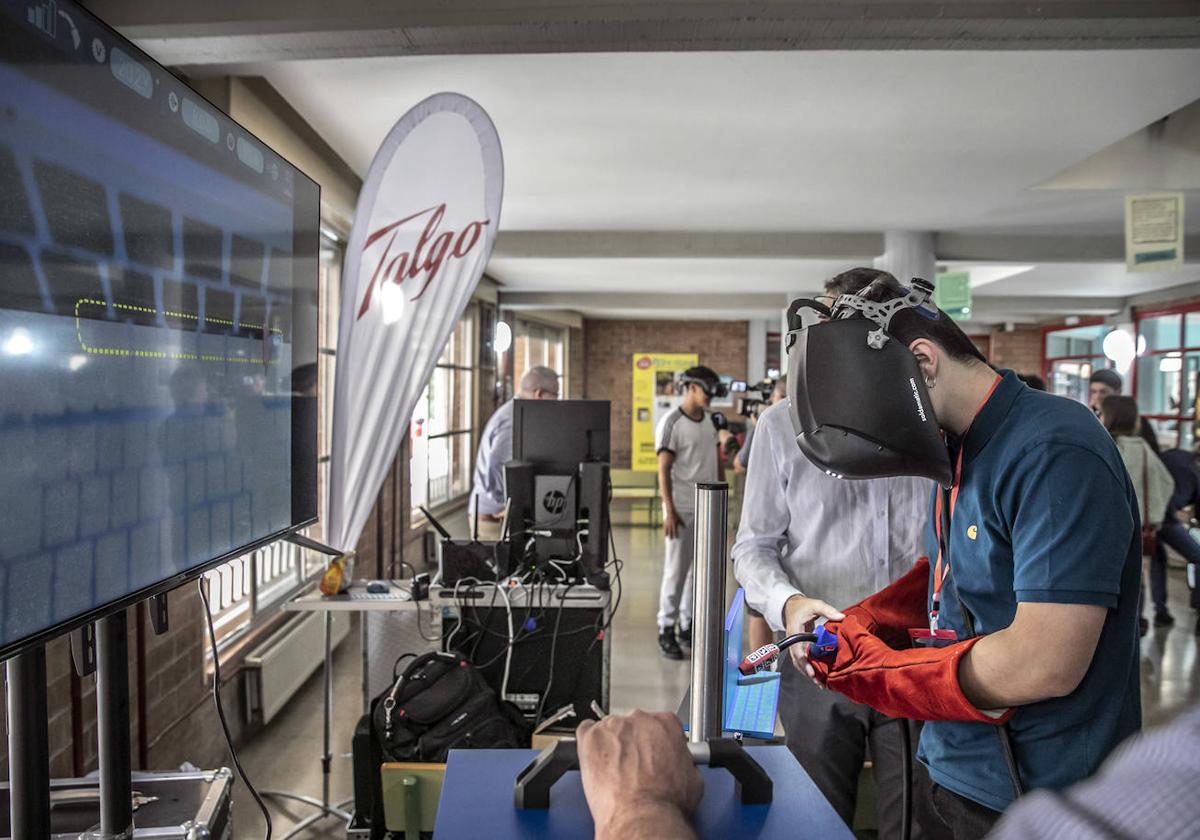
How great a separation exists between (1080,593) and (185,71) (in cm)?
328

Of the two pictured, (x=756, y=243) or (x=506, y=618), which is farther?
(x=756, y=243)

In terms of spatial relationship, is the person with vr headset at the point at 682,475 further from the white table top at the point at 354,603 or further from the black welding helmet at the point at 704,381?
the white table top at the point at 354,603

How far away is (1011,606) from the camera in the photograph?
1120 mm

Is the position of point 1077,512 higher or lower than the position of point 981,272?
lower

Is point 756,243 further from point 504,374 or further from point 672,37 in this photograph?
point 504,374

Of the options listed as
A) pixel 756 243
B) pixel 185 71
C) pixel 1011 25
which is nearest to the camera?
pixel 1011 25

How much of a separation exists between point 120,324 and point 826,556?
1.63 metres

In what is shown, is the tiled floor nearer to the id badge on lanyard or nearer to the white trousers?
the white trousers

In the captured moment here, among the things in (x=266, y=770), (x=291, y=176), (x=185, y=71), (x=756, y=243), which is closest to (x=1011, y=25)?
(x=291, y=176)

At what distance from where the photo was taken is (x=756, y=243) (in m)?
6.52

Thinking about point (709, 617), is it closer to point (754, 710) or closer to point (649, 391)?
point (754, 710)

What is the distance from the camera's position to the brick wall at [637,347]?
46.9 ft

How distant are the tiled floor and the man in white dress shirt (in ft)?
5.34

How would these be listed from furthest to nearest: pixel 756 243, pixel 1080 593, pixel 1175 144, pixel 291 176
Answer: pixel 756 243
pixel 1175 144
pixel 291 176
pixel 1080 593
